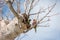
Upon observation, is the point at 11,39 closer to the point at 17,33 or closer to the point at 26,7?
the point at 17,33

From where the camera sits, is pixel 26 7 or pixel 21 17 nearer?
pixel 21 17

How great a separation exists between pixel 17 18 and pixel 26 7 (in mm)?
807

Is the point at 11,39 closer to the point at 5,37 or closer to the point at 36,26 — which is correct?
the point at 5,37

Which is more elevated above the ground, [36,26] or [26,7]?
[26,7]

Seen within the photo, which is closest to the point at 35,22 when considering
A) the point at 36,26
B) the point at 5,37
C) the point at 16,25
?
the point at 36,26

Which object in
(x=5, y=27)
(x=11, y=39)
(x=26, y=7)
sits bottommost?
(x=11, y=39)

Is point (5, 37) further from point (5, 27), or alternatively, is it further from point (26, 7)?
point (26, 7)

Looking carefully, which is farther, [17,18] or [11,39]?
[11,39]

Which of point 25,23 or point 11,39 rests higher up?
point 25,23

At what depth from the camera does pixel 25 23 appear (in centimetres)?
725

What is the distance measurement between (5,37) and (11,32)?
266 millimetres

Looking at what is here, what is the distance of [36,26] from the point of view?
739cm

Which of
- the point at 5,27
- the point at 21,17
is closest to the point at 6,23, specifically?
the point at 5,27

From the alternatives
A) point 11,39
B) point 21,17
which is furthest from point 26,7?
point 11,39
